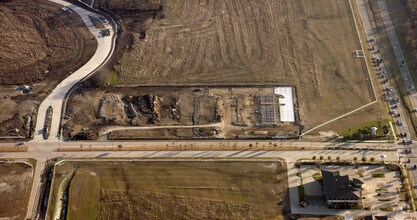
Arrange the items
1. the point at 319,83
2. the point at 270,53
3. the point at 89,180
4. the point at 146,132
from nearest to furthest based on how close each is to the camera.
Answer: the point at 89,180
the point at 146,132
the point at 319,83
the point at 270,53

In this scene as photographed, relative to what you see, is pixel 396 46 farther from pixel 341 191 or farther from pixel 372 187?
pixel 341 191

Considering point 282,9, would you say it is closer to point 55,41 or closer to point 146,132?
point 146,132

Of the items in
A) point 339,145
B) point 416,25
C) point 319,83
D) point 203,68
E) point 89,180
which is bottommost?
point 89,180

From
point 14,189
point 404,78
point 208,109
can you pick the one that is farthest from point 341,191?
point 14,189

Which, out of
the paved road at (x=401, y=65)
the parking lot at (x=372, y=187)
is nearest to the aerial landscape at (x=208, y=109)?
the parking lot at (x=372, y=187)

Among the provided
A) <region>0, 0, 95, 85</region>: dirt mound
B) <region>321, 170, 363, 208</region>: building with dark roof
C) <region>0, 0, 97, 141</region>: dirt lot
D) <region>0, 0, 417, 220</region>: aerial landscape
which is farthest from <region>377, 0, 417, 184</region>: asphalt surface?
<region>0, 0, 95, 85</region>: dirt mound

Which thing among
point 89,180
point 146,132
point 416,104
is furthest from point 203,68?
point 416,104

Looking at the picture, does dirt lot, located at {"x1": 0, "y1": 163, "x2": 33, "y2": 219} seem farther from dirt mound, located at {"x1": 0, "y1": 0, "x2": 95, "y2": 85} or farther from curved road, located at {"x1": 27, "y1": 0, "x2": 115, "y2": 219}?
dirt mound, located at {"x1": 0, "y1": 0, "x2": 95, "y2": 85}

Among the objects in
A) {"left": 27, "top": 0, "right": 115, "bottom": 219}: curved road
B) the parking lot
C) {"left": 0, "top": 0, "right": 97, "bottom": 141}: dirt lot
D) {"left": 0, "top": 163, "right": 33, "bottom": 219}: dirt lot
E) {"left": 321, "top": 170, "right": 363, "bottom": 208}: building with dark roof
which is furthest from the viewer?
{"left": 0, "top": 0, "right": 97, "bottom": 141}: dirt lot
